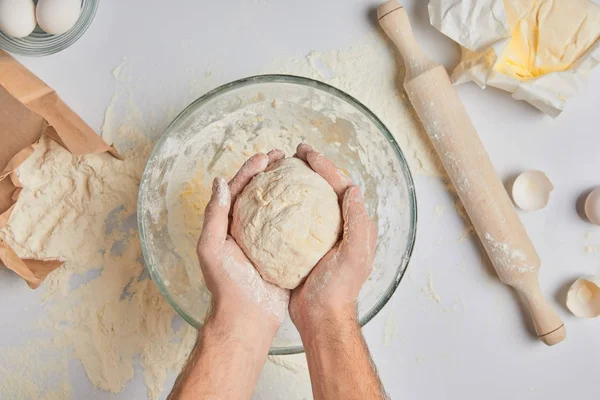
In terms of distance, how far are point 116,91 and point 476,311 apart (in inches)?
41.7

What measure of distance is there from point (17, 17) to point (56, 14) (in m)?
0.09

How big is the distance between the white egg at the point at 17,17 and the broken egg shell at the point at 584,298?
1458 mm

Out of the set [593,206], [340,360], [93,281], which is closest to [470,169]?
[593,206]

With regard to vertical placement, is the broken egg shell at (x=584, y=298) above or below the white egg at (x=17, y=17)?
below

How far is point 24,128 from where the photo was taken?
133 cm

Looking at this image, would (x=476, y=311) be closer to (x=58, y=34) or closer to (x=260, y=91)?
(x=260, y=91)

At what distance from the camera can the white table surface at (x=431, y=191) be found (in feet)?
4.80

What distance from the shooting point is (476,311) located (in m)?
1.50

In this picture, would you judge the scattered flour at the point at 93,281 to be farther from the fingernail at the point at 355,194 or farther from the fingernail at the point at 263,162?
the fingernail at the point at 355,194

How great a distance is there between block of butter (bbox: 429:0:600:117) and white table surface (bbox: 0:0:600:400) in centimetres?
7

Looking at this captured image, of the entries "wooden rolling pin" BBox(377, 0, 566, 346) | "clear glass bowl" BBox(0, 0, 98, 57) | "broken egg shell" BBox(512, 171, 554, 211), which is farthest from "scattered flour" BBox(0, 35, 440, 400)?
"broken egg shell" BBox(512, 171, 554, 211)

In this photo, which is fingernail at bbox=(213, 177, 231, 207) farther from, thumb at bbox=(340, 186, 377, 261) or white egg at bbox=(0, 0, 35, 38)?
white egg at bbox=(0, 0, 35, 38)

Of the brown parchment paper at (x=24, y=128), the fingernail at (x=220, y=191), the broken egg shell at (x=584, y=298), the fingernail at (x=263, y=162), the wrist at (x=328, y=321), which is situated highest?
the brown parchment paper at (x=24, y=128)

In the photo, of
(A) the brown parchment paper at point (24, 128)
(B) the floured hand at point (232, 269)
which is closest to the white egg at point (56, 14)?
(A) the brown parchment paper at point (24, 128)
